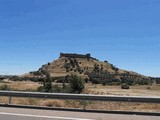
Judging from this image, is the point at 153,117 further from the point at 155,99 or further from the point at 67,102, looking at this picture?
the point at 67,102

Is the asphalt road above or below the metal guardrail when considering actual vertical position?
below

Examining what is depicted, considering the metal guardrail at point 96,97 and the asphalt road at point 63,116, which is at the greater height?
the metal guardrail at point 96,97

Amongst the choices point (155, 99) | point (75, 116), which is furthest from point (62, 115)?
point (155, 99)

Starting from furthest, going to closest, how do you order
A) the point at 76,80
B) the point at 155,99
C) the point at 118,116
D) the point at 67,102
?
the point at 76,80 < the point at 67,102 < the point at 155,99 < the point at 118,116

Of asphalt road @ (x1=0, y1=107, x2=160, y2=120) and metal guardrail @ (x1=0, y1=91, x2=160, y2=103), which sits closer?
asphalt road @ (x1=0, y1=107, x2=160, y2=120)

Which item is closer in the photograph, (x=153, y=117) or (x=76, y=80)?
(x=153, y=117)

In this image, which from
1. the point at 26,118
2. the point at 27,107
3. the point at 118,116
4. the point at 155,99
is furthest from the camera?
the point at 27,107

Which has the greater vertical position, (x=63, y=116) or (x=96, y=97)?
(x=96, y=97)

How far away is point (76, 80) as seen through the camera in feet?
201

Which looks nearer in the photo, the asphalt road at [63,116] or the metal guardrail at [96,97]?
the asphalt road at [63,116]

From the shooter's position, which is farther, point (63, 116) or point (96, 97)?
point (96, 97)

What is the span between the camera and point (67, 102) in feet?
52.1

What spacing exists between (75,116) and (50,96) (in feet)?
10.2

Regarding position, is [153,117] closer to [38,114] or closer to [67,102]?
[38,114]
